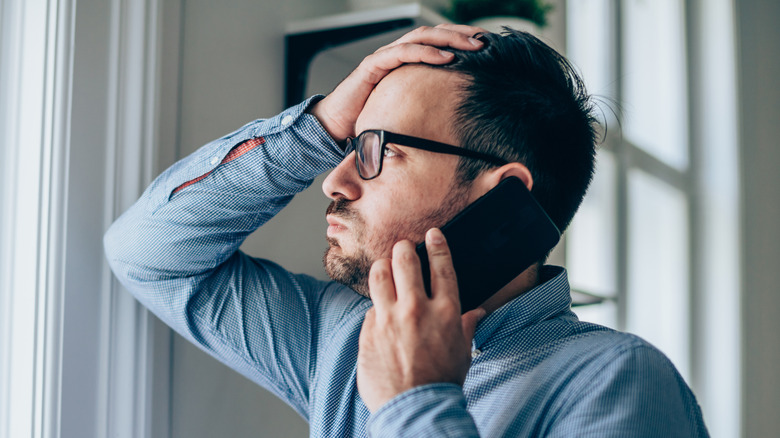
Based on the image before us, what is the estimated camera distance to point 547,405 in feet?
2.31

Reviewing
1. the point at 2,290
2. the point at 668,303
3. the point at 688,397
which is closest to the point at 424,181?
the point at 688,397

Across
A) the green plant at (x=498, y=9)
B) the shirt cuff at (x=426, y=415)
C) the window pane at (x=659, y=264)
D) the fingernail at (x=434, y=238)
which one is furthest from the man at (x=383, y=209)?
the window pane at (x=659, y=264)

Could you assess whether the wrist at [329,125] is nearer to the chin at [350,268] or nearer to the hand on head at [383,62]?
the hand on head at [383,62]

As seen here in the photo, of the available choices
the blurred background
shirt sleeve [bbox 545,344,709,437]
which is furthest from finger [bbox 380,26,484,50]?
shirt sleeve [bbox 545,344,709,437]

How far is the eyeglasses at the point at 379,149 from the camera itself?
819 millimetres

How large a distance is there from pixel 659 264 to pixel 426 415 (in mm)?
3032

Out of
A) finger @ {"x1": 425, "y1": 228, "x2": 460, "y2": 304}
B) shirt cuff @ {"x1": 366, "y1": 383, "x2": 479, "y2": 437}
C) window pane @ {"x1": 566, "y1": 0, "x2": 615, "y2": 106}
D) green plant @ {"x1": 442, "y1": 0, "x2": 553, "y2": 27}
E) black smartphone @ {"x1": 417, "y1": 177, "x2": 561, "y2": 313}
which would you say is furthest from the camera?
window pane @ {"x1": 566, "y1": 0, "x2": 615, "y2": 106}

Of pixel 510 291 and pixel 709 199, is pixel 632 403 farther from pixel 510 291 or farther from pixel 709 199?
pixel 709 199

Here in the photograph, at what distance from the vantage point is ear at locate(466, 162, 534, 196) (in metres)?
0.84

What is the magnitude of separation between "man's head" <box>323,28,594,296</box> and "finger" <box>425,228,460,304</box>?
14 cm

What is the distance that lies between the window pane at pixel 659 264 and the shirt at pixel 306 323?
2454 mm

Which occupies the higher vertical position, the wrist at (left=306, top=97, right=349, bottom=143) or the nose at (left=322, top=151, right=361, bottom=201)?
the wrist at (left=306, top=97, right=349, bottom=143)

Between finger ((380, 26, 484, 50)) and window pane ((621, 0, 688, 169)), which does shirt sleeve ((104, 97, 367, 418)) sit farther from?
window pane ((621, 0, 688, 169))

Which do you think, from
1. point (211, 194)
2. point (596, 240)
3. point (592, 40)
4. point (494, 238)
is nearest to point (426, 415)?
point (494, 238)
